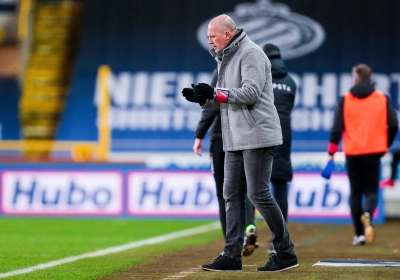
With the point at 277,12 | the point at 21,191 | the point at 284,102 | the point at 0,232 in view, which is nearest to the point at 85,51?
the point at 277,12

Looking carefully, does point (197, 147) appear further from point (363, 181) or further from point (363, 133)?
point (363, 181)

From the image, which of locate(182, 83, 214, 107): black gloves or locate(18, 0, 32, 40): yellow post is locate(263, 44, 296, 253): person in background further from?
locate(18, 0, 32, 40): yellow post

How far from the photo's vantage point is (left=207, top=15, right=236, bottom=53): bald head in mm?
6273

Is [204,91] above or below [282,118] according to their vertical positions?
above

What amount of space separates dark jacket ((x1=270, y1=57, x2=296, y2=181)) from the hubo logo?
1225 centimetres

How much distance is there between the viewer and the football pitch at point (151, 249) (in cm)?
635

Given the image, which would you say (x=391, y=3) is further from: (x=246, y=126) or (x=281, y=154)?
(x=246, y=126)

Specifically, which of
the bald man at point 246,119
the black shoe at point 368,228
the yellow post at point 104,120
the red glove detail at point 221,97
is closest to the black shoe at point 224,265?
the bald man at point 246,119

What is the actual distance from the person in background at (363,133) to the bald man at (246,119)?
343cm

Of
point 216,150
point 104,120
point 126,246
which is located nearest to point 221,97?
point 216,150

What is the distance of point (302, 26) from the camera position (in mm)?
21000

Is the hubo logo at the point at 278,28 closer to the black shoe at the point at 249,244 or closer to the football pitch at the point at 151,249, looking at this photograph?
the football pitch at the point at 151,249

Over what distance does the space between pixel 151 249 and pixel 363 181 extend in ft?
8.11

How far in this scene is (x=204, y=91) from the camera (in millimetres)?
6121
